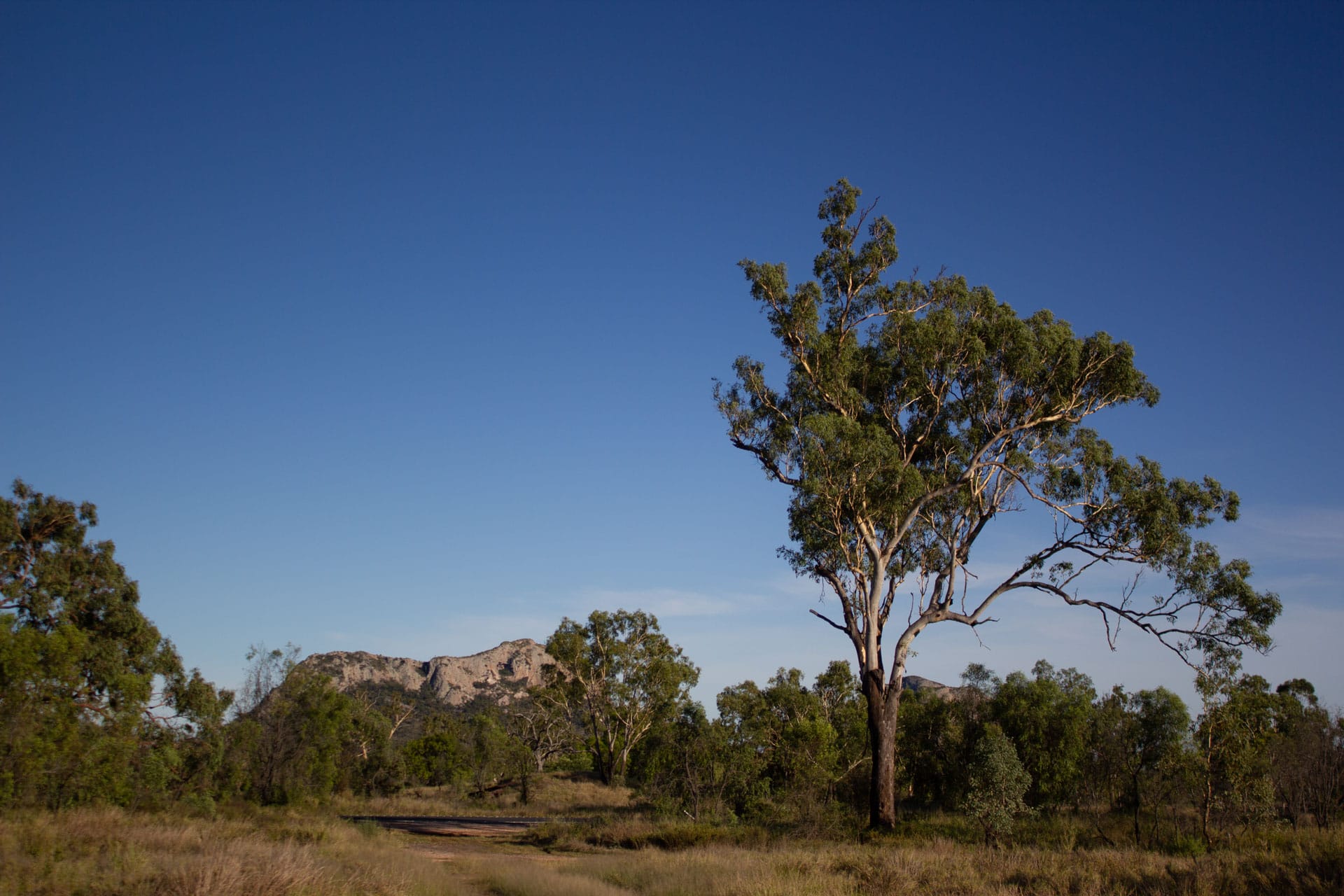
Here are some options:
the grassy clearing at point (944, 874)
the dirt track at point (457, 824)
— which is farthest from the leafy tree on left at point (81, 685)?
the grassy clearing at point (944, 874)

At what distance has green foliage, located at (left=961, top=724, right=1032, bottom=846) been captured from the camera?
20875 mm

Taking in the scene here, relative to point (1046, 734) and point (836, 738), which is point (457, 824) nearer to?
point (836, 738)

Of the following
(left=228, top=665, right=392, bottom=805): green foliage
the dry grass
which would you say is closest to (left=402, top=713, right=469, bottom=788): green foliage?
(left=228, top=665, right=392, bottom=805): green foliage

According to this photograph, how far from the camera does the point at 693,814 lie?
89.7 feet

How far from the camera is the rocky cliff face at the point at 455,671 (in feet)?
478

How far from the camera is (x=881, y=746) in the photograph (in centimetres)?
2238

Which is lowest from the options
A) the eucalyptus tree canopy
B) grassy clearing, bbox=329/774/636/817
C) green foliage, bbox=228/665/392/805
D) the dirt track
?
grassy clearing, bbox=329/774/636/817

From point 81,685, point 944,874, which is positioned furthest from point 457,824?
point 944,874

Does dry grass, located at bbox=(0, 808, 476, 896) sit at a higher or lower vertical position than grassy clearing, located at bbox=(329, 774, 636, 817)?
higher

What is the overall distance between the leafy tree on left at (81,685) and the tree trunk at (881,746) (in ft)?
64.3

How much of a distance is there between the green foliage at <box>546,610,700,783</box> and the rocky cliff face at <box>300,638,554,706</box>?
8781 centimetres

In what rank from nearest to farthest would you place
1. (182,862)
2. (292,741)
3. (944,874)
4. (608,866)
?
(182,862) → (944,874) → (608,866) → (292,741)

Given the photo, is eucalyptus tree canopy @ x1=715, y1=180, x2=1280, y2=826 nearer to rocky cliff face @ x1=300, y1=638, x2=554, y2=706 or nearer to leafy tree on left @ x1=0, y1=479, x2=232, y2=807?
leafy tree on left @ x1=0, y1=479, x2=232, y2=807

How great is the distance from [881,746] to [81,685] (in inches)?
919
